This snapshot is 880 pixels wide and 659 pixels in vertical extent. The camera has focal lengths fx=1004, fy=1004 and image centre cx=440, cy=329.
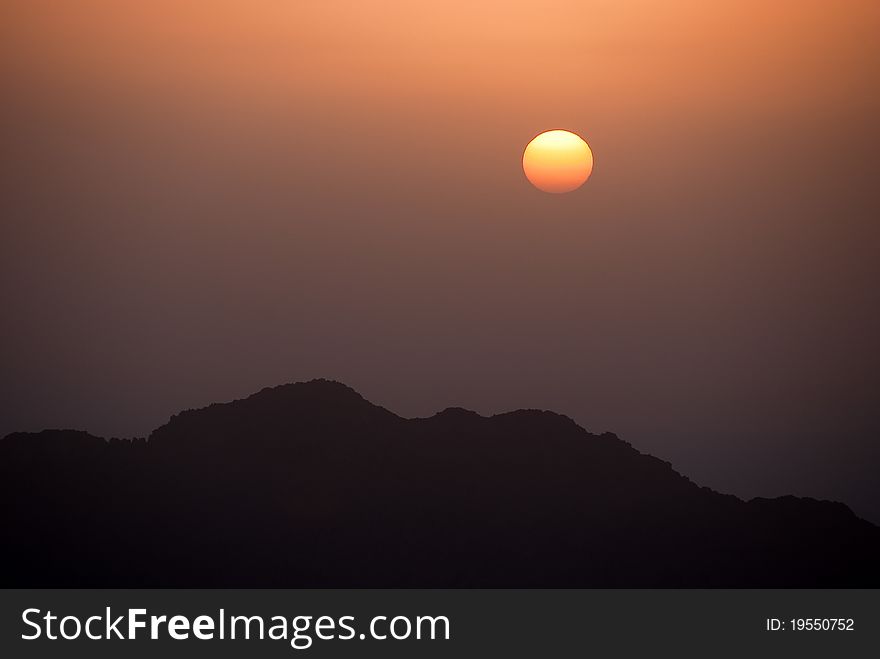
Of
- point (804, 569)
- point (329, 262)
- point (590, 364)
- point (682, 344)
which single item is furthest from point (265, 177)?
point (804, 569)

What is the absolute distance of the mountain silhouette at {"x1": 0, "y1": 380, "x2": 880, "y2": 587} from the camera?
55.2 feet

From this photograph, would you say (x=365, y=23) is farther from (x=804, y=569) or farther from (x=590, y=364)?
(x=804, y=569)

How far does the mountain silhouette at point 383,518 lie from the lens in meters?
16.8

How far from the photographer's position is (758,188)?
55.7 ft

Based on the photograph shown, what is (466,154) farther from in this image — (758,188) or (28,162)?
(28,162)

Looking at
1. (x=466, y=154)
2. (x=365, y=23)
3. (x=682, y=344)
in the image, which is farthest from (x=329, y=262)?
(x=682, y=344)

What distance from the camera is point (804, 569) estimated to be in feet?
59.9

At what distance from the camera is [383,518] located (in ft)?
58.8

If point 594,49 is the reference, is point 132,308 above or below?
below

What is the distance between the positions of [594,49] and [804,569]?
10.0 m
